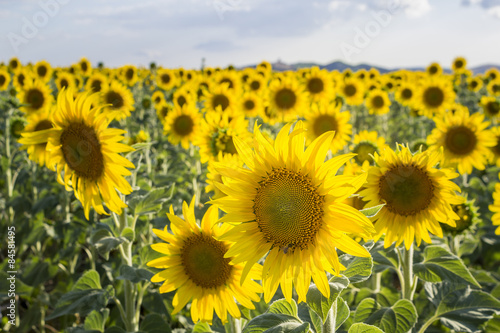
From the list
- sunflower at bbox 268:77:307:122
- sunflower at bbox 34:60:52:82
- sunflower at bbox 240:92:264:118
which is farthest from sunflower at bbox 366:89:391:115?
sunflower at bbox 34:60:52:82

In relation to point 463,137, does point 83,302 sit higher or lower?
lower

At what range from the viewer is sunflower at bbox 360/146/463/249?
220 cm

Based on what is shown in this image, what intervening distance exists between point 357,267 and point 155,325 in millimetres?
1911

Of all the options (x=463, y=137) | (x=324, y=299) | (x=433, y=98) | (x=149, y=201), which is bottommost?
(x=324, y=299)

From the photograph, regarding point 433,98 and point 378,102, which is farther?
point 378,102

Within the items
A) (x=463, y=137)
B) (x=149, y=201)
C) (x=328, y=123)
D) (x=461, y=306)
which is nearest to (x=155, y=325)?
(x=149, y=201)

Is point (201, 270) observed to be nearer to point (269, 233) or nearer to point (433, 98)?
point (269, 233)

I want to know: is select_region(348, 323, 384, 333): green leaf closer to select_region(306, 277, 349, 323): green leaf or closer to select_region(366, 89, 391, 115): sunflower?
select_region(306, 277, 349, 323): green leaf

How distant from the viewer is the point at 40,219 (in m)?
5.11

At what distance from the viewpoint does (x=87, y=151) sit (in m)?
2.40

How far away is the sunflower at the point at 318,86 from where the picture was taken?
7918mm

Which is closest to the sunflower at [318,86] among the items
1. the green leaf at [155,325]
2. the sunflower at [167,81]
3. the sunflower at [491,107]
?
the sunflower at [491,107]

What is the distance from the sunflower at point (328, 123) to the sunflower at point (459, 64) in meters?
12.0

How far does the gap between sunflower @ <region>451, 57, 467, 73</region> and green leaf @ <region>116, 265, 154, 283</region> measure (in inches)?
615
